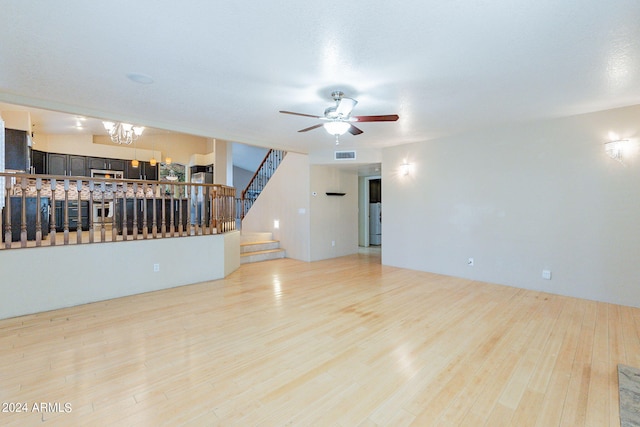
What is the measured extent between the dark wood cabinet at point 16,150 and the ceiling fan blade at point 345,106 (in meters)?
6.84

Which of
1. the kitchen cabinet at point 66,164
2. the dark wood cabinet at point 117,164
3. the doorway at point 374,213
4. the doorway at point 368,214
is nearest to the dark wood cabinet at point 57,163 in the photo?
the kitchen cabinet at point 66,164

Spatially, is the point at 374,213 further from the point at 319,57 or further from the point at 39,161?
the point at 39,161

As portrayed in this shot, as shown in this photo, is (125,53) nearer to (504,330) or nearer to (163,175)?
(504,330)

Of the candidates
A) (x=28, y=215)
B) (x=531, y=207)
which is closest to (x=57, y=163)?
(x=28, y=215)

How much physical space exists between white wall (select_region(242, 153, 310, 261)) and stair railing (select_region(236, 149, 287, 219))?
22.3 inches

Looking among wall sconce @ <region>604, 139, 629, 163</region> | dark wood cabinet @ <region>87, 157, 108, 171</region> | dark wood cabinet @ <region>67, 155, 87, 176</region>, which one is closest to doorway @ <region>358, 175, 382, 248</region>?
wall sconce @ <region>604, 139, 629, 163</region>

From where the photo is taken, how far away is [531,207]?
4430 mm

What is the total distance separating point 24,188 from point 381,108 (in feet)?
15.1

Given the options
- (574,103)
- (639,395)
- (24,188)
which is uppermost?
(574,103)

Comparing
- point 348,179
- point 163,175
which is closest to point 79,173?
point 163,175

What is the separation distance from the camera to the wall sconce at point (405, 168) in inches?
232

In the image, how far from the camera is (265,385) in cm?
208

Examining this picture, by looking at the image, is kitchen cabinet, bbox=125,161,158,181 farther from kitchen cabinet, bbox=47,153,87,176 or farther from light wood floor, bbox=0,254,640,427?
light wood floor, bbox=0,254,640,427

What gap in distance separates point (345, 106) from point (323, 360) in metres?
2.53
